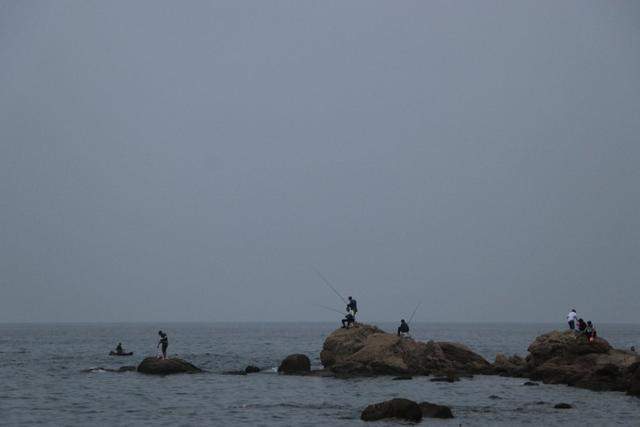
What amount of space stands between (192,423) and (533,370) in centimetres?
2344

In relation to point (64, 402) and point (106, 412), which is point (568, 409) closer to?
point (106, 412)

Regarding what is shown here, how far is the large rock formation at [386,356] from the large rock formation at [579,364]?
2570 mm

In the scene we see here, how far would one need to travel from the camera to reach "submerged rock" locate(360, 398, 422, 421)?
94.2ft

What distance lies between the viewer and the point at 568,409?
32062 mm

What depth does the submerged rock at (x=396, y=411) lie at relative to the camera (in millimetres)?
28719

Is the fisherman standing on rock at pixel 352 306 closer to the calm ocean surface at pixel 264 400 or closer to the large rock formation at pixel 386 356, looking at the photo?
the large rock formation at pixel 386 356

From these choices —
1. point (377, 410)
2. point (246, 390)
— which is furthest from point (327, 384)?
point (377, 410)

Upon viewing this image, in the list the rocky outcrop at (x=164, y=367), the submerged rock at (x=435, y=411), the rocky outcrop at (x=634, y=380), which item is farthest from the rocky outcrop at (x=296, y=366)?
the rocky outcrop at (x=634, y=380)

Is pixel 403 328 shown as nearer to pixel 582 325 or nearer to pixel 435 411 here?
pixel 582 325

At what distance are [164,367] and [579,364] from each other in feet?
78.0

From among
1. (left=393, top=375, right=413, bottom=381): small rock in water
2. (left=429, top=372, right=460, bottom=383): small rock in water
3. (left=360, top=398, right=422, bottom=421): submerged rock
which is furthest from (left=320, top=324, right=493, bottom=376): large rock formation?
(left=360, top=398, right=422, bottom=421): submerged rock

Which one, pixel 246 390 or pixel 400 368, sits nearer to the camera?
pixel 246 390

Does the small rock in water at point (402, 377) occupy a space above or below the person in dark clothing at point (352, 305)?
below

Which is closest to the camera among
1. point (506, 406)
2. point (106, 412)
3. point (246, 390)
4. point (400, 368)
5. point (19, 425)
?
point (19, 425)
